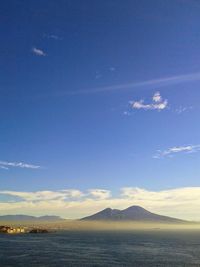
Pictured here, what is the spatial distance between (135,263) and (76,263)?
17.4 m

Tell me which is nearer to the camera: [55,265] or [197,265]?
[55,265]

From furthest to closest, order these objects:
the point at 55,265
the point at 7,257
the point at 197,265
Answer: the point at 7,257 → the point at 197,265 → the point at 55,265

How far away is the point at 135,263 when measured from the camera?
123 metres

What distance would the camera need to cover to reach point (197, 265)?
397ft

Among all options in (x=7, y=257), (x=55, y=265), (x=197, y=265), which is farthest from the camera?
(x=7, y=257)

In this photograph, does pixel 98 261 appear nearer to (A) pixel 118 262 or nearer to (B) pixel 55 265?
(A) pixel 118 262

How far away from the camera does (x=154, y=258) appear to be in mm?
136750

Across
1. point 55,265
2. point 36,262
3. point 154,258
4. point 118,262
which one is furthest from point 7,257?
point 154,258

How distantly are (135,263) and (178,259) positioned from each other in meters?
20.7

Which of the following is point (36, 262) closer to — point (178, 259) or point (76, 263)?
point (76, 263)

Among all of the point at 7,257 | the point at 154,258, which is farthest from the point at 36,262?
the point at 154,258

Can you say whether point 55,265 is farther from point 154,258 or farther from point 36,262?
point 154,258

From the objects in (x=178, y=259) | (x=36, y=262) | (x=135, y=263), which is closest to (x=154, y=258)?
(x=178, y=259)

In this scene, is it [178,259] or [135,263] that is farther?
[178,259]
